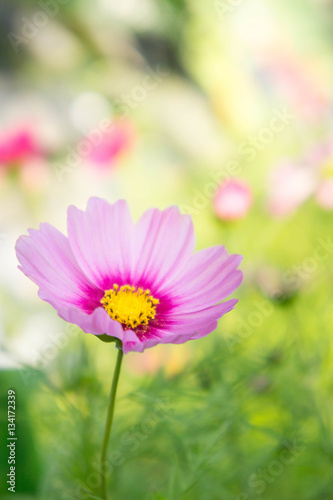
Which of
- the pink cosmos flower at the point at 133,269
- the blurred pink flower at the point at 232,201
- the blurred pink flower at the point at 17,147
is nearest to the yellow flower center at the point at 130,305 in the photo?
the pink cosmos flower at the point at 133,269

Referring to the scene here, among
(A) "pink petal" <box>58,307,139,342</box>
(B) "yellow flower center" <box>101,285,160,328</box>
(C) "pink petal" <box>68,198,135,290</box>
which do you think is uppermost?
(C) "pink petal" <box>68,198,135,290</box>

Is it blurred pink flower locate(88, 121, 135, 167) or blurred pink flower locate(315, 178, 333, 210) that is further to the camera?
blurred pink flower locate(88, 121, 135, 167)

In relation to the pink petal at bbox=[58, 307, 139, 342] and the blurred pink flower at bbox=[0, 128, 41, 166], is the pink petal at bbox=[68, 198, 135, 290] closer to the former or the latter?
the pink petal at bbox=[58, 307, 139, 342]

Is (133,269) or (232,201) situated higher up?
(232,201)

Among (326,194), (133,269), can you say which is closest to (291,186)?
(326,194)

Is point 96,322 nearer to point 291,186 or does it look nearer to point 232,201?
point 232,201

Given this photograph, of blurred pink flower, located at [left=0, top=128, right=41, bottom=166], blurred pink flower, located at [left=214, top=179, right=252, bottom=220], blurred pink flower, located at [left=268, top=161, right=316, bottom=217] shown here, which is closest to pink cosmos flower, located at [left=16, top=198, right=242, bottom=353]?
blurred pink flower, located at [left=214, top=179, right=252, bottom=220]
